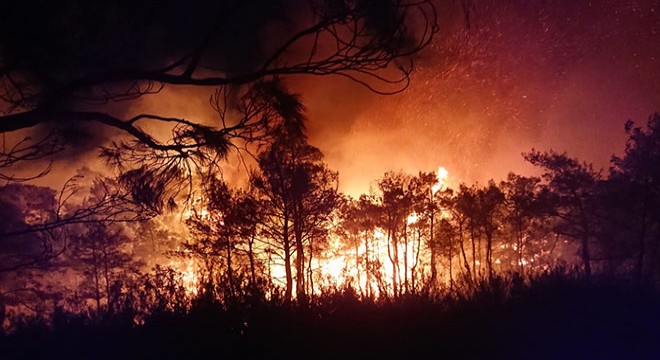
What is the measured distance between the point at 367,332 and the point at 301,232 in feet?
49.8

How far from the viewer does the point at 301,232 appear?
20.1 meters

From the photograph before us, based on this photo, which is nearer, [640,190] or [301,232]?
[301,232]

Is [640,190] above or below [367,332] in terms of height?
above

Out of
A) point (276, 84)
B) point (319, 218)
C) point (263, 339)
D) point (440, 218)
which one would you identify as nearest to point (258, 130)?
point (276, 84)

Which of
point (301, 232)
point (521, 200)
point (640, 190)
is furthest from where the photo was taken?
point (521, 200)

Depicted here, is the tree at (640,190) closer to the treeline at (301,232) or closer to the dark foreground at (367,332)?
the treeline at (301,232)

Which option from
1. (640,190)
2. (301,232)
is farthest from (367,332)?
(640,190)

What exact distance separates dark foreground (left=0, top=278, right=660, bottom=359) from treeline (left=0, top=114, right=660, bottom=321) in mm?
426

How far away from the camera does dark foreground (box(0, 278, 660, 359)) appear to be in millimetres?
4602

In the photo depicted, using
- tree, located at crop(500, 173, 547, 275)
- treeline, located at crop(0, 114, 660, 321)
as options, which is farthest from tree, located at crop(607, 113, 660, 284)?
tree, located at crop(500, 173, 547, 275)

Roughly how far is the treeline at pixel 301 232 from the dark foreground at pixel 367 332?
0.43 m

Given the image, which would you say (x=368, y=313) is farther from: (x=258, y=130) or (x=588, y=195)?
(x=588, y=195)

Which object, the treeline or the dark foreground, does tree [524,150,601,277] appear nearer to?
the treeline

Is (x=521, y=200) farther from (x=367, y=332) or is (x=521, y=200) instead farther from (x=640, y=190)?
(x=367, y=332)
